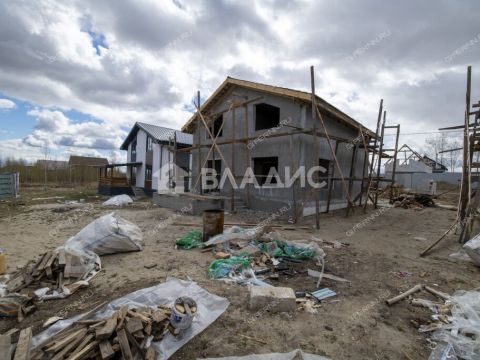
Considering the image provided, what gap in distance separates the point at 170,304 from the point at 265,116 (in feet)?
37.2

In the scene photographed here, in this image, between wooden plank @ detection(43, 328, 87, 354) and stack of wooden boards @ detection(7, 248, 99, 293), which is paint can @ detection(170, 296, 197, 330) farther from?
stack of wooden boards @ detection(7, 248, 99, 293)

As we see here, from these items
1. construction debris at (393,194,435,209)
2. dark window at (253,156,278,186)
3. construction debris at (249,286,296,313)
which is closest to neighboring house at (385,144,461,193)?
construction debris at (393,194,435,209)

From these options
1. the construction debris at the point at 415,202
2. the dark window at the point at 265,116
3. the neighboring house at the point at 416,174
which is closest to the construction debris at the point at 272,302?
the dark window at the point at 265,116

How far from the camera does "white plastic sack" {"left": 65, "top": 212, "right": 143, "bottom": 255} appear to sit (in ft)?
17.7

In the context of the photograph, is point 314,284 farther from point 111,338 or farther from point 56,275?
point 56,275

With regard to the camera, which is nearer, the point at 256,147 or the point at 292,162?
the point at 292,162

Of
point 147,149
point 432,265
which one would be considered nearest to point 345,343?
point 432,265

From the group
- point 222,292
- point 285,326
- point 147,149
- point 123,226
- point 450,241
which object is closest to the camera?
point 285,326

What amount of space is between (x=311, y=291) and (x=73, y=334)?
3.31m

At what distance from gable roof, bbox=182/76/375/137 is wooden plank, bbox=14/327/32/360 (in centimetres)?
912

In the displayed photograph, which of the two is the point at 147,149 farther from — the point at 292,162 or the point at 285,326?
the point at 285,326

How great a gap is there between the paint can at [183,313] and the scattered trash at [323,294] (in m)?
1.90

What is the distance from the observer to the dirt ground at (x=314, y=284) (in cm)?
283

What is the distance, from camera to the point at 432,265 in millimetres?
5367
